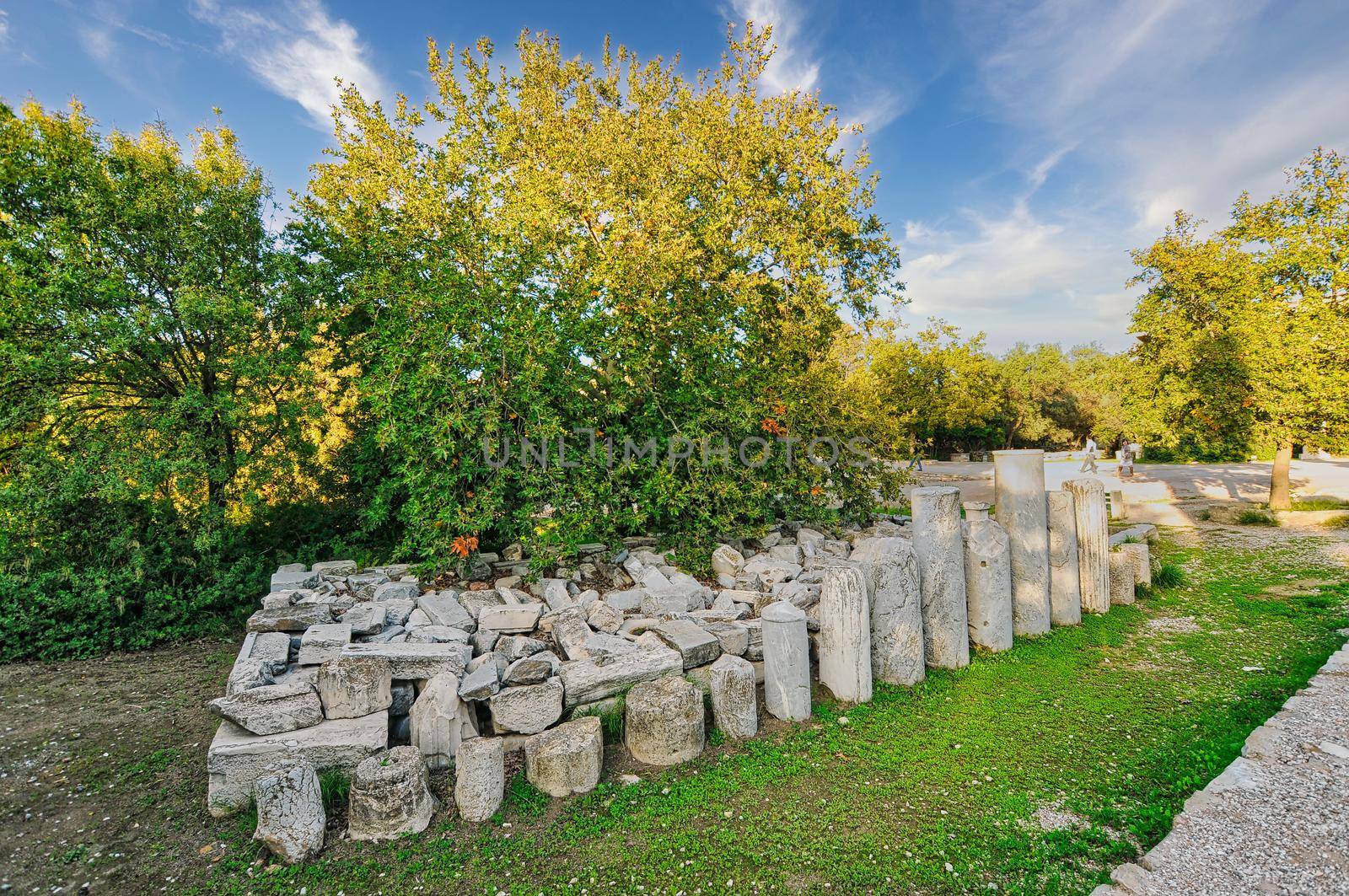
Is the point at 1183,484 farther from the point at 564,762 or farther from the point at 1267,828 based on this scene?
the point at 564,762

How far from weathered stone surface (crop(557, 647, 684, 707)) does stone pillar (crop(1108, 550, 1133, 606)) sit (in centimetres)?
538

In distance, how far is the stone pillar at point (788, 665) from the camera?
4.18m

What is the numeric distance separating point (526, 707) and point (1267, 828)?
12.7ft

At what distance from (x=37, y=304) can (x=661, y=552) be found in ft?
22.3

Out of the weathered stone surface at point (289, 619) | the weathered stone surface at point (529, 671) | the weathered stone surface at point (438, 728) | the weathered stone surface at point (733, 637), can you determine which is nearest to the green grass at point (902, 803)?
the weathered stone surface at point (438, 728)

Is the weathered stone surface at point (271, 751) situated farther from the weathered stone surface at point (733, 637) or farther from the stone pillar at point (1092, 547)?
the stone pillar at point (1092, 547)

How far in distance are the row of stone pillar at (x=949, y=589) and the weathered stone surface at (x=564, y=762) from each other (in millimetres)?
1422

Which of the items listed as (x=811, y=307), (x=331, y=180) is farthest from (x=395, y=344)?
(x=811, y=307)

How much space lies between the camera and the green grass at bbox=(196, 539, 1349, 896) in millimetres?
2775

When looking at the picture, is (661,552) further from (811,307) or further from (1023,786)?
(811,307)

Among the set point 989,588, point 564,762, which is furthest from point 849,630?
point 564,762

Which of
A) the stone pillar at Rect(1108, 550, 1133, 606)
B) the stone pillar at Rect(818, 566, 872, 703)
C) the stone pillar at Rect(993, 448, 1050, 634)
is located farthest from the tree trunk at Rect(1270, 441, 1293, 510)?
the stone pillar at Rect(818, 566, 872, 703)

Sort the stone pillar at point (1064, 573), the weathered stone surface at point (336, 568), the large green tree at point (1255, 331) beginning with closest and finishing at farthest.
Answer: the stone pillar at point (1064, 573) → the weathered stone surface at point (336, 568) → the large green tree at point (1255, 331)

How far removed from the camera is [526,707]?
12.7ft
